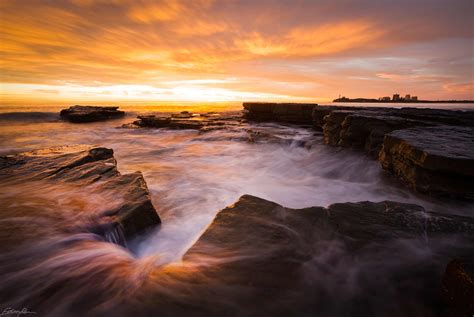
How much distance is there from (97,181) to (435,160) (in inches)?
246

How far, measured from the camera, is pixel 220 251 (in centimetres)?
273

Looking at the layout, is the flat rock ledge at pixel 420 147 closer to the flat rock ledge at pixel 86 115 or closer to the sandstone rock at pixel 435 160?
the sandstone rock at pixel 435 160

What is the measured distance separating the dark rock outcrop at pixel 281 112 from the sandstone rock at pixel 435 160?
11631 millimetres

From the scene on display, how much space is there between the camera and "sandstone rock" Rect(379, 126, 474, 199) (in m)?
4.14

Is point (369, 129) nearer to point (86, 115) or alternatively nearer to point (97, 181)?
point (97, 181)

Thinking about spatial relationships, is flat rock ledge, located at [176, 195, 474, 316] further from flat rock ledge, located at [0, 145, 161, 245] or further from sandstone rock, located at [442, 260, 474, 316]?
flat rock ledge, located at [0, 145, 161, 245]

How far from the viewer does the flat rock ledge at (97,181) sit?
3432mm

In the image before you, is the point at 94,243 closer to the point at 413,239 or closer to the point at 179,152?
the point at 413,239

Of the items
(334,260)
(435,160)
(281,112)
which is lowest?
(334,260)

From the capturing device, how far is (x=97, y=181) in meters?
4.70

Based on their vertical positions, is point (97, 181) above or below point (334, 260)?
above

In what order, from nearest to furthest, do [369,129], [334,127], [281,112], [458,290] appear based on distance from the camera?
[458,290], [369,129], [334,127], [281,112]

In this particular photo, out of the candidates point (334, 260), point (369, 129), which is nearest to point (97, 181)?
point (334, 260)

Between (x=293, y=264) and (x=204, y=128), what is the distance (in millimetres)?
13760
